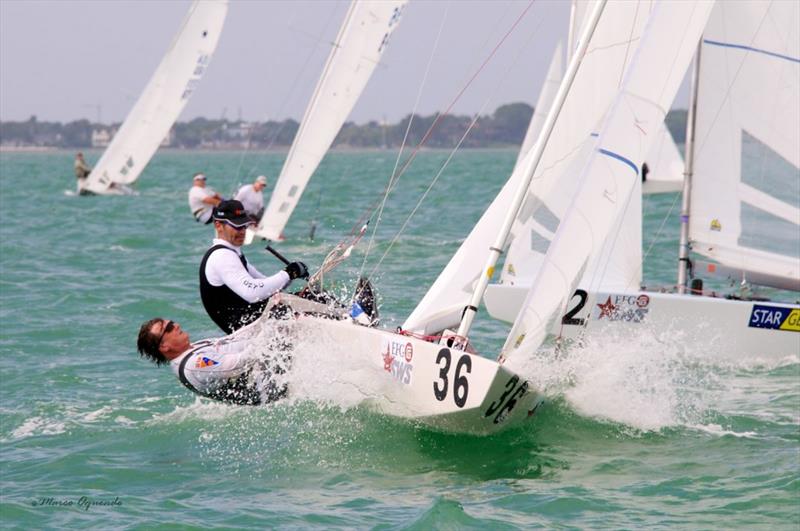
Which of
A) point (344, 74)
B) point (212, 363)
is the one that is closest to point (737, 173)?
point (212, 363)

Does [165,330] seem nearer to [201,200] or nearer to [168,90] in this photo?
[201,200]

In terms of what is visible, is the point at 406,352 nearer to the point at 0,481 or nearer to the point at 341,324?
the point at 341,324

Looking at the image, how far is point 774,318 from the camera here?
9.80 m

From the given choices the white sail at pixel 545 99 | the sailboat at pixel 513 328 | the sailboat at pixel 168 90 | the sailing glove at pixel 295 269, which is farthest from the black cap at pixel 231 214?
the sailboat at pixel 168 90

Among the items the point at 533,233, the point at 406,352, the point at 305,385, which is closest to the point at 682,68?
the point at 406,352

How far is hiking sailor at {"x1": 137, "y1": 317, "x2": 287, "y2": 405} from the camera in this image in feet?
22.0

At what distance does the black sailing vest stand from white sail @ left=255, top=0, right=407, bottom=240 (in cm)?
997

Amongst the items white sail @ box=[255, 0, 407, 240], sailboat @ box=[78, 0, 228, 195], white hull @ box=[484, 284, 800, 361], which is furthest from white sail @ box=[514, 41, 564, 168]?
sailboat @ box=[78, 0, 228, 195]

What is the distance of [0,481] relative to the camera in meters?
6.38

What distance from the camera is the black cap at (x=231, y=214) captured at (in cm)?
666

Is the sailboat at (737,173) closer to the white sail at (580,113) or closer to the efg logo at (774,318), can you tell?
the efg logo at (774,318)

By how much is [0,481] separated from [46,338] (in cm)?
433
